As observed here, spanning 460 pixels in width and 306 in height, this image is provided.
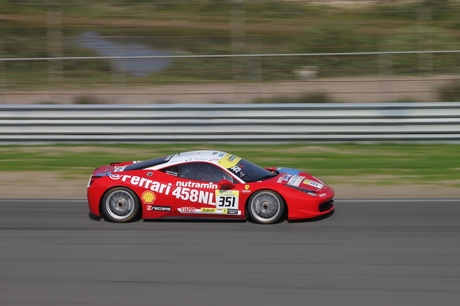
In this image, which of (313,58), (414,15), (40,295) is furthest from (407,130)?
(40,295)

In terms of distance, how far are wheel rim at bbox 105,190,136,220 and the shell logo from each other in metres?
0.19

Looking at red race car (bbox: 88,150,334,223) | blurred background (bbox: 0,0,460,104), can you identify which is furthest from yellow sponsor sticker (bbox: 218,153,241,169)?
blurred background (bbox: 0,0,460,104)

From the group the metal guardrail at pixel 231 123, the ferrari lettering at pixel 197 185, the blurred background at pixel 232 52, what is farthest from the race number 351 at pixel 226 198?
the blurred background at pixel 232 52

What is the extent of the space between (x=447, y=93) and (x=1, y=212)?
10.7 meters

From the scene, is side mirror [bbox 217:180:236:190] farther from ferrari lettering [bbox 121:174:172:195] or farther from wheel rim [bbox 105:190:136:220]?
wheel rim [bbox 105:190:136:220]

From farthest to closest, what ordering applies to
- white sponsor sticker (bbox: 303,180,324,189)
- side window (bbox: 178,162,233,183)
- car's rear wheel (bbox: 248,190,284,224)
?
white sponsor sticker (bbox: 303,180,324,189), side window (bbox: 178,162,233,183), car's rear wheel (bbox: 248,190,284,224)

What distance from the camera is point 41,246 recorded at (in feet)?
27.3

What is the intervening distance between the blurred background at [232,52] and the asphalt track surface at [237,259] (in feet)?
22.4

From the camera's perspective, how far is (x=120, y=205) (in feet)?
31.0

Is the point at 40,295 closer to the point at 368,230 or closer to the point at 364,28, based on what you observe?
the point at 368,230

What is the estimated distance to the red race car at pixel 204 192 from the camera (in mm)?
9008

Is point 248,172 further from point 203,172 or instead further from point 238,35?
point 238,35

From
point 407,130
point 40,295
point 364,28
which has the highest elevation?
point 364,28

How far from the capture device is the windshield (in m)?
9.23
